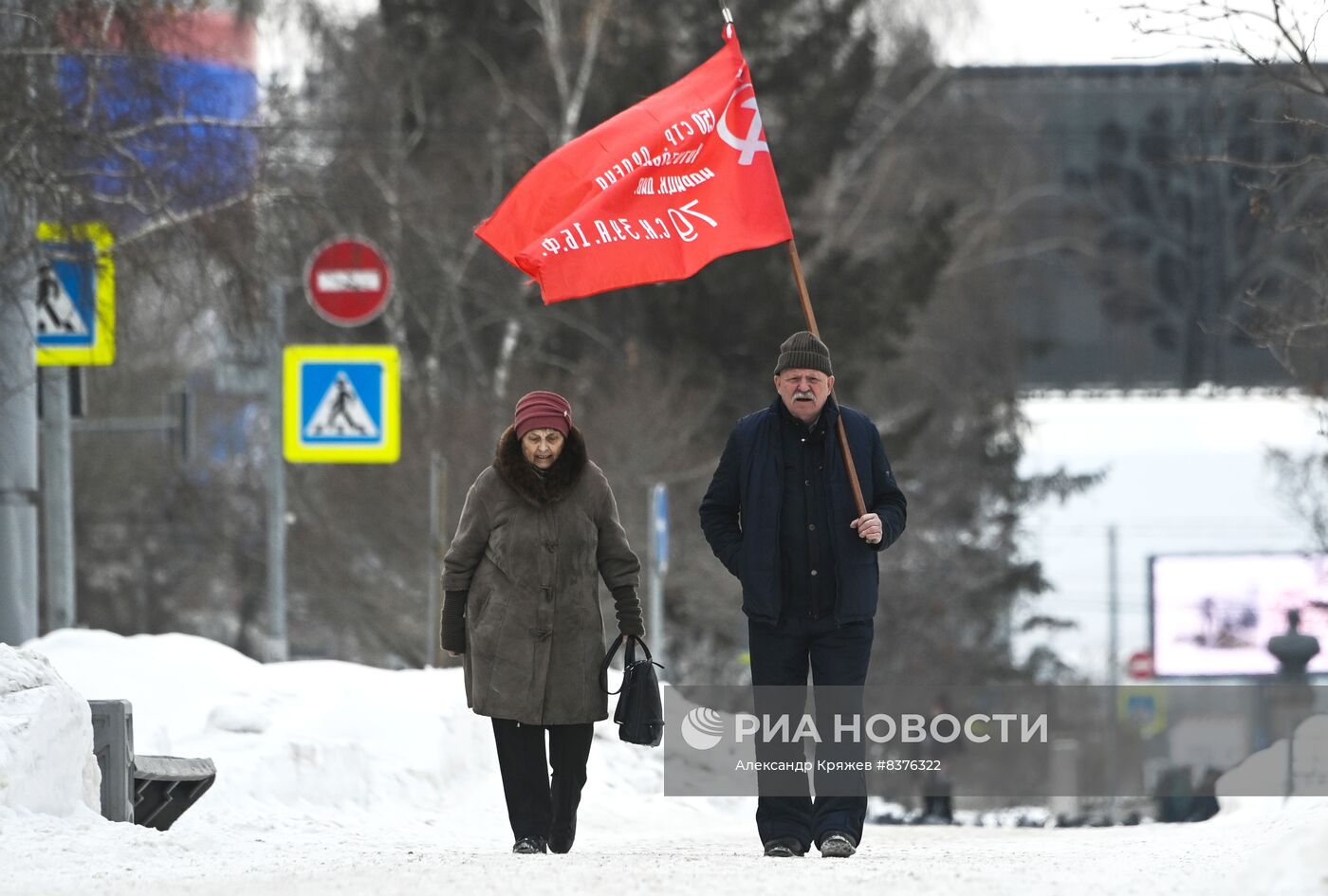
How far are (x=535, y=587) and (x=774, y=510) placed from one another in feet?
2.80

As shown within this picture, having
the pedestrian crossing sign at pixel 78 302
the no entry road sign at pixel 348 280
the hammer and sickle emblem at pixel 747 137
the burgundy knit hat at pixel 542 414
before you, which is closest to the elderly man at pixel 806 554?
the burgundy knit hat at pixel 542 414

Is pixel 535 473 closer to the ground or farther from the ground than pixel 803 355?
closer to the ground

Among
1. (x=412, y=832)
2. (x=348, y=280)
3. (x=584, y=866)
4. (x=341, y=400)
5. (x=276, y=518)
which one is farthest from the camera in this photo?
(x=276, y=518)

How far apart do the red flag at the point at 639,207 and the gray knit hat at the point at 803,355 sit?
1.15 metres

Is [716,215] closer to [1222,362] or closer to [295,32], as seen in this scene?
[295,32]

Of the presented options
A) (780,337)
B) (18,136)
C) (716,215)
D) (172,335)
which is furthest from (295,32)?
(716,215)

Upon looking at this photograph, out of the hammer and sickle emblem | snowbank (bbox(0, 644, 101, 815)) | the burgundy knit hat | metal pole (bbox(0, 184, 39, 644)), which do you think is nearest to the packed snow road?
snowbank (bbox(0, 644, 101, 815))

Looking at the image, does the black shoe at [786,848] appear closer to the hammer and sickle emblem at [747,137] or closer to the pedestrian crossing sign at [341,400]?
the hammer and sickle emblem at [747,137]

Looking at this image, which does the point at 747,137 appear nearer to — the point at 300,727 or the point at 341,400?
the point at 300,727

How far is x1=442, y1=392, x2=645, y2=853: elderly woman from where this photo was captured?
9.23 metres

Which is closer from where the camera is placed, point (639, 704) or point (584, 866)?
point (584, 866)

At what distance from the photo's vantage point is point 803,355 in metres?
9.08
